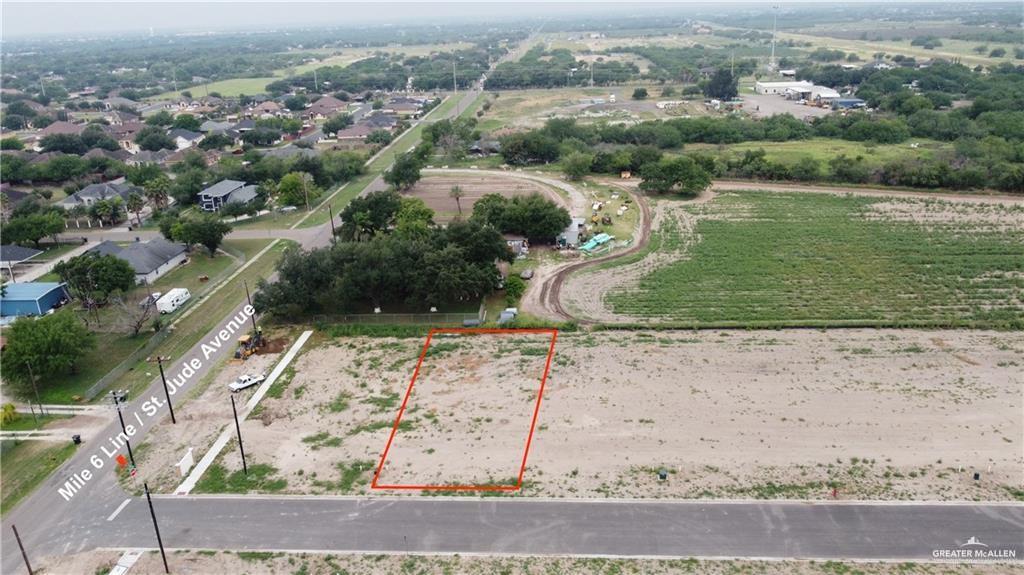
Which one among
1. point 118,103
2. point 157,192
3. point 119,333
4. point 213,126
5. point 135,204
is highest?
point 118,103

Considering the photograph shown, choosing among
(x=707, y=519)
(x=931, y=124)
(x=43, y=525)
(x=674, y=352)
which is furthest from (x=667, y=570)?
(x=931, y=124)

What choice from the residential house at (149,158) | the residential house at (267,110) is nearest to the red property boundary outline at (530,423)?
the residential house at (149,158)

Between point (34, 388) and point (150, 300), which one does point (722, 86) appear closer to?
point (150, 300)

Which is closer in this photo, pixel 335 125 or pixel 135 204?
pixel 135 204

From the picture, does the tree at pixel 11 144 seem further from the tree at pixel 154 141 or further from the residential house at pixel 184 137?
the residential house at pixel 184 137

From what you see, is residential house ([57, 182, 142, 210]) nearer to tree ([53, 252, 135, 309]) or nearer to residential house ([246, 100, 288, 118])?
tree ([53, 252, 135, 309])

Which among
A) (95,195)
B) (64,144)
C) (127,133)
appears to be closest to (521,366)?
(95,195)

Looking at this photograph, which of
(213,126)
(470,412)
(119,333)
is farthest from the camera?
(213,126)

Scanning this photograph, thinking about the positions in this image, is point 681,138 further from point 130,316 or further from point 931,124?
point 130,316

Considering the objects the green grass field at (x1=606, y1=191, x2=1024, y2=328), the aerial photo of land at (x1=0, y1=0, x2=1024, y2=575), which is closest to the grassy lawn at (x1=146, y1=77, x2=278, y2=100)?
the aerial photo of land at (x1=0, y1=0, x2=1024, y2=575)
